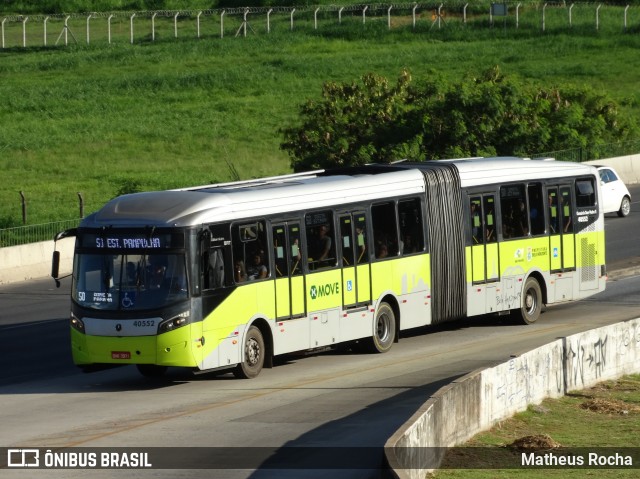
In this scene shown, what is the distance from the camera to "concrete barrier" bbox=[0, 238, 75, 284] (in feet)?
123

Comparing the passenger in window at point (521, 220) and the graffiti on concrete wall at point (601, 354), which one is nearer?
the graffiti on concrete wall at point (601, 354)

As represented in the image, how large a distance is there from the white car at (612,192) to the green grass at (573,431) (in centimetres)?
2014

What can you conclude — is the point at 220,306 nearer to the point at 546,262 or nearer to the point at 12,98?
the point at 546,262

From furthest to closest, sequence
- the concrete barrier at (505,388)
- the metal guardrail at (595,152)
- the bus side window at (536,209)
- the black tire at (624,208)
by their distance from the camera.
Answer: the metal guardrail at (595,152)
the black tire at (624,208)
the bus side window at (536,209)
the concrete barrier at (505,388)

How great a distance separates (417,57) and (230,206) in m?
66.2

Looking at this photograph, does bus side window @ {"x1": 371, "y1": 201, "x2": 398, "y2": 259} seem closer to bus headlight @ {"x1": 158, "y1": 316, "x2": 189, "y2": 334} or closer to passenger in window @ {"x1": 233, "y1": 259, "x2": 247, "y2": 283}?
passenger in window @ {"x1": 233, "y1": 259, "x2": 247, "y2": 283}

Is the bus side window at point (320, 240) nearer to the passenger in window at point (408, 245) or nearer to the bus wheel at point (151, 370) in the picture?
the passenger in window at point (408, 245)

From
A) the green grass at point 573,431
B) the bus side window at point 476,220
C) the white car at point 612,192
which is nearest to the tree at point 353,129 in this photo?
the white car at point 612,192

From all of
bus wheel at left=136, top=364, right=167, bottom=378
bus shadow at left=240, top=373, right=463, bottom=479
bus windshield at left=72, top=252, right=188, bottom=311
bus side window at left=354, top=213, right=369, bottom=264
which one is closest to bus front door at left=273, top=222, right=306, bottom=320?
bus side window at left=354, top=213, right=369, bottom=264

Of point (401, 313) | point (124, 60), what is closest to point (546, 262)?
point (401, 313)

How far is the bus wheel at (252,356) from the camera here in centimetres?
2241

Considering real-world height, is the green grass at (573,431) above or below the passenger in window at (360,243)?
below

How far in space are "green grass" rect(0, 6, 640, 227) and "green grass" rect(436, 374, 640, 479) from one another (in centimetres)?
3039

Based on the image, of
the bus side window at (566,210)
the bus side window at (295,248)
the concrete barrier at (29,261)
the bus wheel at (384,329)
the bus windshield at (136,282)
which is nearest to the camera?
the bus windshield at (136,282)
